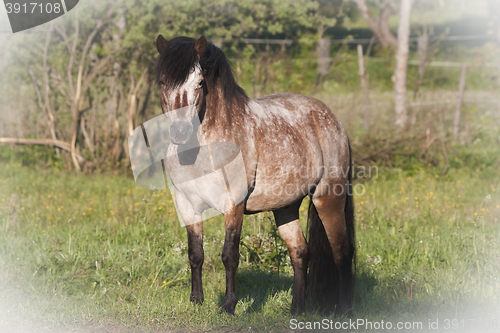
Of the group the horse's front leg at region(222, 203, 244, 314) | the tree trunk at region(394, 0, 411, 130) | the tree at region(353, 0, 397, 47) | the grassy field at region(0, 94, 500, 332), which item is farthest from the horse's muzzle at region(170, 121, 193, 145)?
the tree at region(353, 0, 397, 47)

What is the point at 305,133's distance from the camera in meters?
3.80

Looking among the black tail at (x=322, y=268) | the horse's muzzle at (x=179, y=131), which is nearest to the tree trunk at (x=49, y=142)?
the black tail at (x=322, y=268)

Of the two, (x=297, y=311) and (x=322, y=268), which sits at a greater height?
(x=322, y=268)

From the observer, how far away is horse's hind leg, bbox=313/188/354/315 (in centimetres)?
401

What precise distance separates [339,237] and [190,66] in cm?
219

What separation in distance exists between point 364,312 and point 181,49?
2797 millimetres

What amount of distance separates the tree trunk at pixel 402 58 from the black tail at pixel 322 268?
7.50 m

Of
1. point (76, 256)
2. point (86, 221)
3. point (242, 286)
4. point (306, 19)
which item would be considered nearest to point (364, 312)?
point (242, 286)

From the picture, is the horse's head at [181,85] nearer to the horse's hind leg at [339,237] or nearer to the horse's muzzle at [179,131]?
the horse's muzzle at [179,131]

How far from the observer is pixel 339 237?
4.09 metres

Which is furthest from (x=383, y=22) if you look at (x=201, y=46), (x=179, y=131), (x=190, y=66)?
(x=179, y=131)

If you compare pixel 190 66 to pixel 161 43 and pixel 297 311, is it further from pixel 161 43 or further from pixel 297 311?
pixel 297 311

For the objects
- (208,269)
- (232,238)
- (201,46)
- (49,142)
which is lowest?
(208,269)

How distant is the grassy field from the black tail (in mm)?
248
